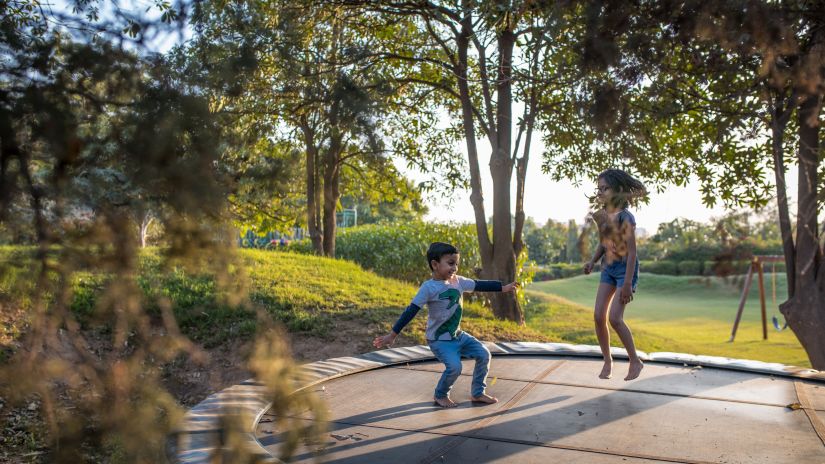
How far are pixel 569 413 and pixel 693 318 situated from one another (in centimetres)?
1268

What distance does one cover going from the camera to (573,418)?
10.6ft

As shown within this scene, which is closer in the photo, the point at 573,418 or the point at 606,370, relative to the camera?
the point at 573,418

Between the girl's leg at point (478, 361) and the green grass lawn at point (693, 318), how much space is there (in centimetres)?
323

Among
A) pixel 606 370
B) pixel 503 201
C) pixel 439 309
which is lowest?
pixel 606 370

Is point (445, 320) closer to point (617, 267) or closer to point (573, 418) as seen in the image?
point (573, 418)

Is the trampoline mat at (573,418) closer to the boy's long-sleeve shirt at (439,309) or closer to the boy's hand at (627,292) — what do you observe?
the boy's long-sleeve shirt at (439,309)

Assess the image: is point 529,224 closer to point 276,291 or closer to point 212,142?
point 276,291

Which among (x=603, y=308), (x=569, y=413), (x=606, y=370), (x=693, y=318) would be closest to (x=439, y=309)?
(x=569, y=413)

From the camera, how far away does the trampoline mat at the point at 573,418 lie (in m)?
2.72

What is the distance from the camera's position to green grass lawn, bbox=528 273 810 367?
10.2 metres

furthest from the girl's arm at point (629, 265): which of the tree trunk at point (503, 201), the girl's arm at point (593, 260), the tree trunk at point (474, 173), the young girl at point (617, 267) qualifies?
the tree trunk at point (474, 173)

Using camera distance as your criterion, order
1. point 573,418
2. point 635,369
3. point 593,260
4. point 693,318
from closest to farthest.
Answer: point 573,418 < point 593,260 < point 635,369 < point 693,318

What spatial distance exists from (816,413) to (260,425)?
8.35 ft

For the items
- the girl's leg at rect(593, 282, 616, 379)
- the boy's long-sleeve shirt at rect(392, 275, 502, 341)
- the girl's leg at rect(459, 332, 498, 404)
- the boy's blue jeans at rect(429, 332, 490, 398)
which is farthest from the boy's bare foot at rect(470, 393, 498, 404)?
the girl's leg at rect(593, 282, 616, 379)
